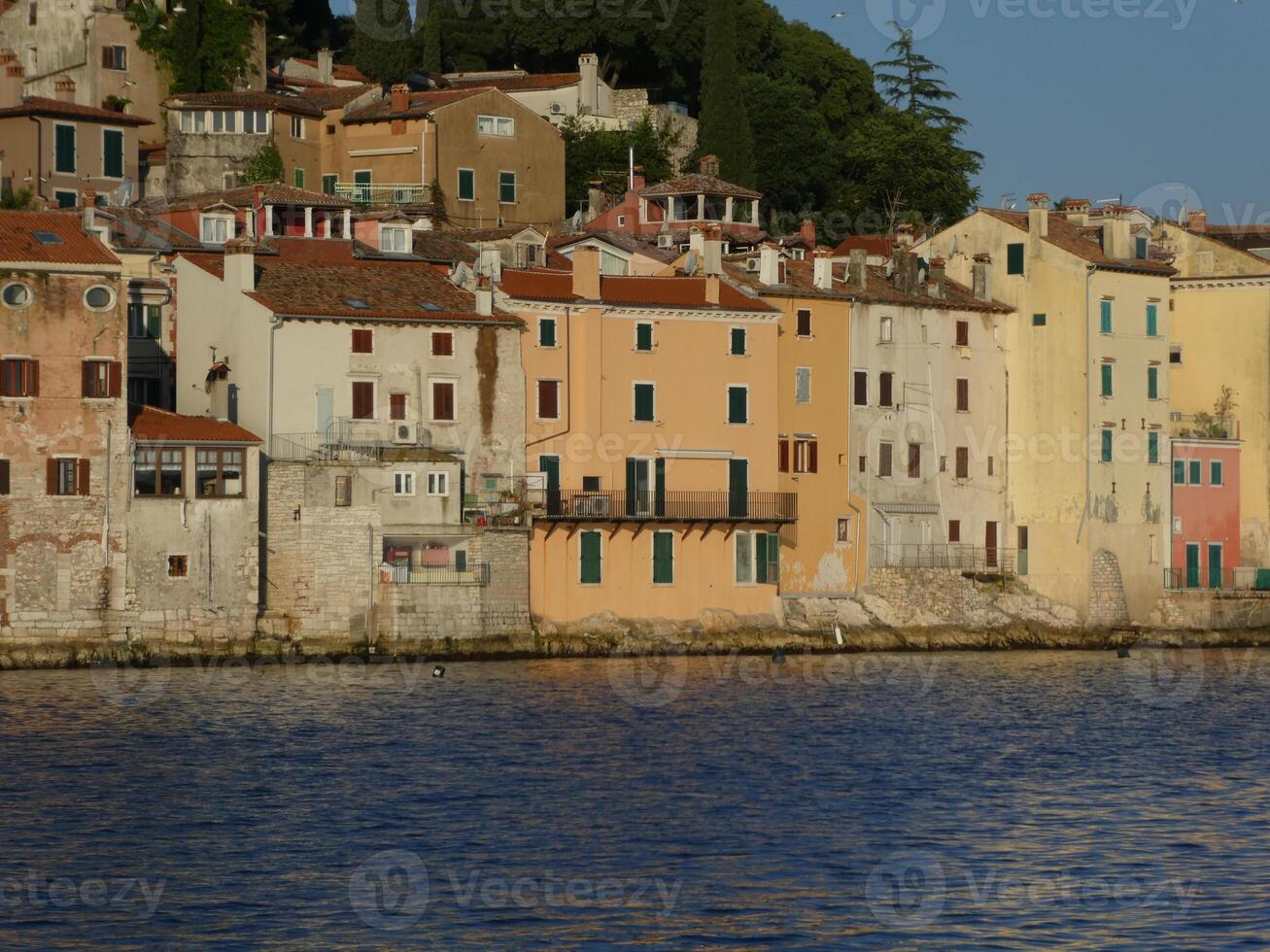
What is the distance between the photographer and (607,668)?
65.2 m

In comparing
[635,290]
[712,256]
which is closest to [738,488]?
[635,290]

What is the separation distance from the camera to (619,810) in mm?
42812

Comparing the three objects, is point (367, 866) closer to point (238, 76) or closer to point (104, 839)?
point (104, 839)

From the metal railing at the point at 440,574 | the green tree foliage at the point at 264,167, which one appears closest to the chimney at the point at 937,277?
the metal railing at the point at 440,574

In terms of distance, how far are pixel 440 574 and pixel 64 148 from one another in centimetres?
2789

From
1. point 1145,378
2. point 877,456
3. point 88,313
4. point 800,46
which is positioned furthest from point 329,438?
point 800,46

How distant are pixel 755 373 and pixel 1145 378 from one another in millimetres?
14610

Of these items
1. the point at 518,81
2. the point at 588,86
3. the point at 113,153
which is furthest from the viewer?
the point at 518,81

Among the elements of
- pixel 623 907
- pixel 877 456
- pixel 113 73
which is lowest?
pixel 623 907

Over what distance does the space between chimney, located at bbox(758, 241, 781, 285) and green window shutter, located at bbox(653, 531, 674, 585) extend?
933 centimetres

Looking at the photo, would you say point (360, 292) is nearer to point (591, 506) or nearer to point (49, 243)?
point (591, 506)

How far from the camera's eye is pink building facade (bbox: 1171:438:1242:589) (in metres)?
80.8

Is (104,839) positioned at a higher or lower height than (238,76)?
lower

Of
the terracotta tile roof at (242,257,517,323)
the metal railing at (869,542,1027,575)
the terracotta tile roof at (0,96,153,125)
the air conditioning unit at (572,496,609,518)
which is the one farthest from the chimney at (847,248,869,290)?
the terracotta tile roof at (0,96,153,125)
